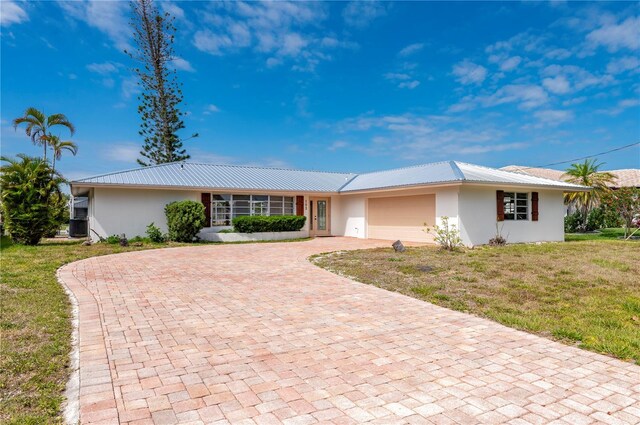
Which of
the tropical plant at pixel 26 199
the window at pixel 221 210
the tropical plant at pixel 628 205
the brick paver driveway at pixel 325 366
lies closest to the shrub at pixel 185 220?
the window at pixel 221 210

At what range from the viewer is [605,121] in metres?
23.2

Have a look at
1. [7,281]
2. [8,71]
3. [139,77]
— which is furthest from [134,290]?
[139,77]

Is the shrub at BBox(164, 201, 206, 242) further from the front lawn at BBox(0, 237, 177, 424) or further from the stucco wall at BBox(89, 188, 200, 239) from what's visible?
the front lawn at BBox(0, 237, 177, 424)

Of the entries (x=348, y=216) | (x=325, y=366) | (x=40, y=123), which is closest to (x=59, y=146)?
(x=40, y=123)

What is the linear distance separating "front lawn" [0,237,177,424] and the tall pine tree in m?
23.9

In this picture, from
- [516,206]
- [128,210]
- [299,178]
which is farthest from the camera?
[299,178]

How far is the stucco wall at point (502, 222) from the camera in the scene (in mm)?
15141

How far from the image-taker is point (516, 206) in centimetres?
1667

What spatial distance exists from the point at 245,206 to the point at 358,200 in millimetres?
6166

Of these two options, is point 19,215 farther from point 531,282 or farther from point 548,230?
point 548,230

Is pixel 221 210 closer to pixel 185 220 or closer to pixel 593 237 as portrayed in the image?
pixel 185 220

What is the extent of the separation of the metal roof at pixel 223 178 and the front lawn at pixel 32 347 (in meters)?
9.44

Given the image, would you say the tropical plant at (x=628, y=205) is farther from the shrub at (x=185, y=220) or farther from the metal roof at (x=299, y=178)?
the shrub at (x=185, y=220)

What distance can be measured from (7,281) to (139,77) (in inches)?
1018
